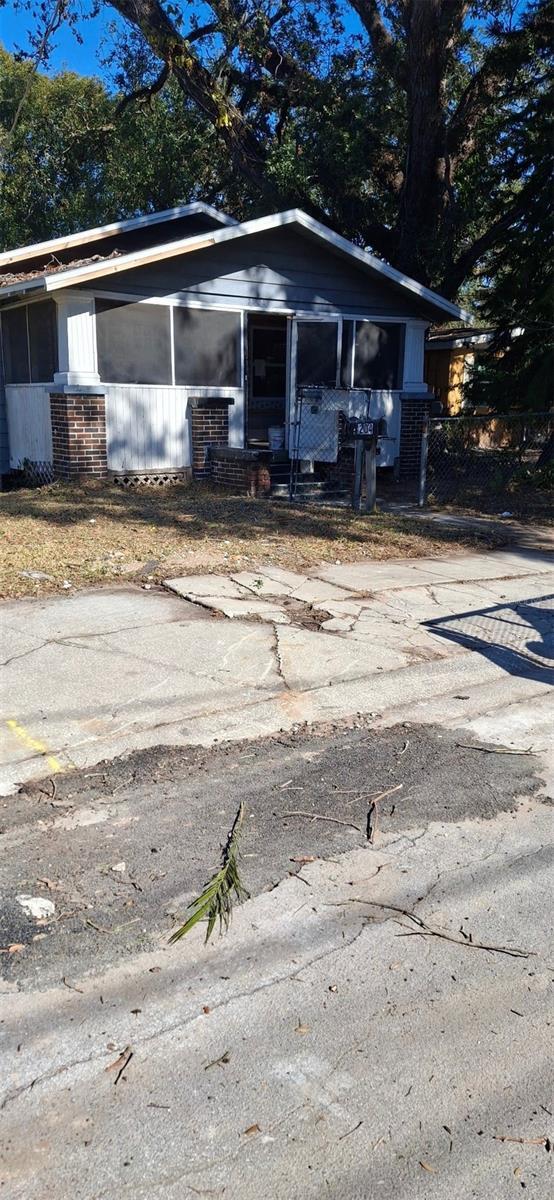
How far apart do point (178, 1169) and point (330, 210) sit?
20339mm

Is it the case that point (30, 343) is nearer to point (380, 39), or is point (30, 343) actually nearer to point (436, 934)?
point (380, 39)

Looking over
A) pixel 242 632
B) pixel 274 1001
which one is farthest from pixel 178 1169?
pixel 242 632

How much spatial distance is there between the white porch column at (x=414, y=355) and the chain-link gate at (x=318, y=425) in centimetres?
182

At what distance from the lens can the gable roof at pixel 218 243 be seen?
12070 mm

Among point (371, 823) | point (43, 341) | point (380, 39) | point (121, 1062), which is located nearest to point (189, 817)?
point (371, 823)


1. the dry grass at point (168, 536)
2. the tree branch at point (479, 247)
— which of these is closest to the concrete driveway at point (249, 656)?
the dry grass at point (168, 536)

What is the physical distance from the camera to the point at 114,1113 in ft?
7.96

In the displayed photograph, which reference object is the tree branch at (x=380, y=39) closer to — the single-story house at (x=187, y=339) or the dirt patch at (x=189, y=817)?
the single-story house at (x=187, y=339)

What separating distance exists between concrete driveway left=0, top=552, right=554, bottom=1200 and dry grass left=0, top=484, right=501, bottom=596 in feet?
6.69

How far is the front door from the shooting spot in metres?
16.4

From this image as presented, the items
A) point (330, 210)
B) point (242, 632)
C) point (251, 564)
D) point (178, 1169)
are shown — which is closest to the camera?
point (178, 1169)

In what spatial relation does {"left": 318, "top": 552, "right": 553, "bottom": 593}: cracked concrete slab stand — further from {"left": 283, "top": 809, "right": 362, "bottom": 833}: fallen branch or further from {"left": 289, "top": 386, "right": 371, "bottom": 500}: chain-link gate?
{"left": 289, "top": 386, "right": 371, "bottom": 500}: chain-link gate

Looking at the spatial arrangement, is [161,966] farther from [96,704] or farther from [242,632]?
[242,632]

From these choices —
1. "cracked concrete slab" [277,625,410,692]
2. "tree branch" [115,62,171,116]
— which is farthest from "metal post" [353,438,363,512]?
"tree branch" [115,62,171,116]
